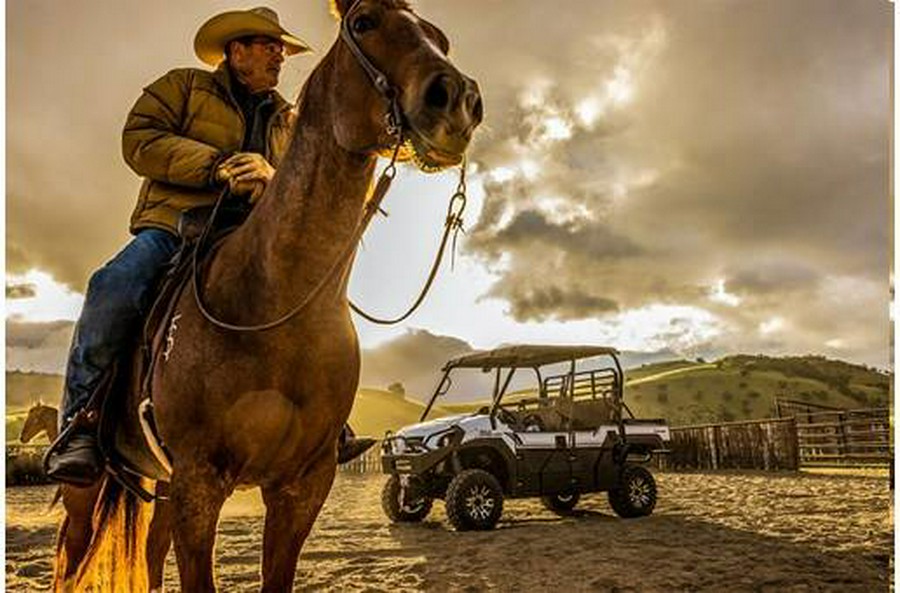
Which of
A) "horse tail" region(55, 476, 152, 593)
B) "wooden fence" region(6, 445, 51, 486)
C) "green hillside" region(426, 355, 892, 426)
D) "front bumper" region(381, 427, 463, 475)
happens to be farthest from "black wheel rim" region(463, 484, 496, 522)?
"green hillside" region(426, 355, 892, 426)

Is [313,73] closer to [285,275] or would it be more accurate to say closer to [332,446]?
[285,275]

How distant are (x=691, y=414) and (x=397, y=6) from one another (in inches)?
2246

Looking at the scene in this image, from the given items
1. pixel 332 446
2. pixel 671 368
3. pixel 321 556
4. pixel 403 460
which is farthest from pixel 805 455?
pixel 671 368

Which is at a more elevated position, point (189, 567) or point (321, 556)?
point (189, 567)

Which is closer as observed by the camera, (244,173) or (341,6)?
(341,6)

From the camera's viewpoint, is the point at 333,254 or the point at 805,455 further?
the point at 805,455

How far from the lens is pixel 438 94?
2.13m

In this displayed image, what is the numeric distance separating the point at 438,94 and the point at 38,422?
811 inches

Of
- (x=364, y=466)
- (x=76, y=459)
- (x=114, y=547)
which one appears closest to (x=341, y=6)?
(x=76, y=459)

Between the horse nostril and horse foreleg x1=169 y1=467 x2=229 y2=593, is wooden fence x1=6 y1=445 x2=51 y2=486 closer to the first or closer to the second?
horse foreleg x1=169 y1=467 x2=229 y2=593

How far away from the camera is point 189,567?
235 cm

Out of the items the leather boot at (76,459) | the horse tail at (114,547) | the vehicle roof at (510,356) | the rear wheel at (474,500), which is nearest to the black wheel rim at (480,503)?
the rear wheel at (474,500)

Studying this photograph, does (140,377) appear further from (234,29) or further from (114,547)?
(234,29)

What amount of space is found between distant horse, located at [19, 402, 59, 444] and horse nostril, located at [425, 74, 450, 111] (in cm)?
1978
